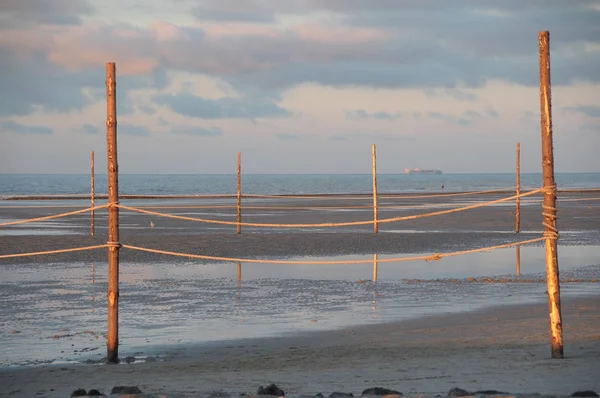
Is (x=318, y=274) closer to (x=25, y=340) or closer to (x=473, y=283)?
(x=473, y=283)

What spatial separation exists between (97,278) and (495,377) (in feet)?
38.9

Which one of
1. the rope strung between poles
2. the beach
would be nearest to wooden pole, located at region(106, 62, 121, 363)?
the beach

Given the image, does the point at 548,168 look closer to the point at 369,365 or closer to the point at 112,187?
the point at 369,365

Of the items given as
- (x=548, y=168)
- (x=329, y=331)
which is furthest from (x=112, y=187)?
(x=548, y=168)

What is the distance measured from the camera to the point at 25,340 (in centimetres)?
1197

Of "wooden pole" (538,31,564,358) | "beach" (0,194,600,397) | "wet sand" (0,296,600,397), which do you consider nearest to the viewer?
"wet sand" (0,296,600,397)

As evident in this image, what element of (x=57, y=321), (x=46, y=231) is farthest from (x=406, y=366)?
(x=46, y=231)

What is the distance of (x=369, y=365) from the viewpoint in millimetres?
9984

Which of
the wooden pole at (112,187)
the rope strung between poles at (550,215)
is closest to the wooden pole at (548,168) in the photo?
the rope strung between poles at (550,215)

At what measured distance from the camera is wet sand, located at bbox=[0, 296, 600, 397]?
349 inches

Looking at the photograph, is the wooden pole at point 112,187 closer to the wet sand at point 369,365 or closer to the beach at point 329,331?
the beach at point 329,331

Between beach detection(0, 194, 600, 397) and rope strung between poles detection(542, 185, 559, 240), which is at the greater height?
rope strung between poles detection(542, 185, 559, 240)

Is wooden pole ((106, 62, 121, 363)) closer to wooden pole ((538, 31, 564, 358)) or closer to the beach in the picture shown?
the beach

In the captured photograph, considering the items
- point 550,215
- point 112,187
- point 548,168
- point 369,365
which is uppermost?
point 548,168
